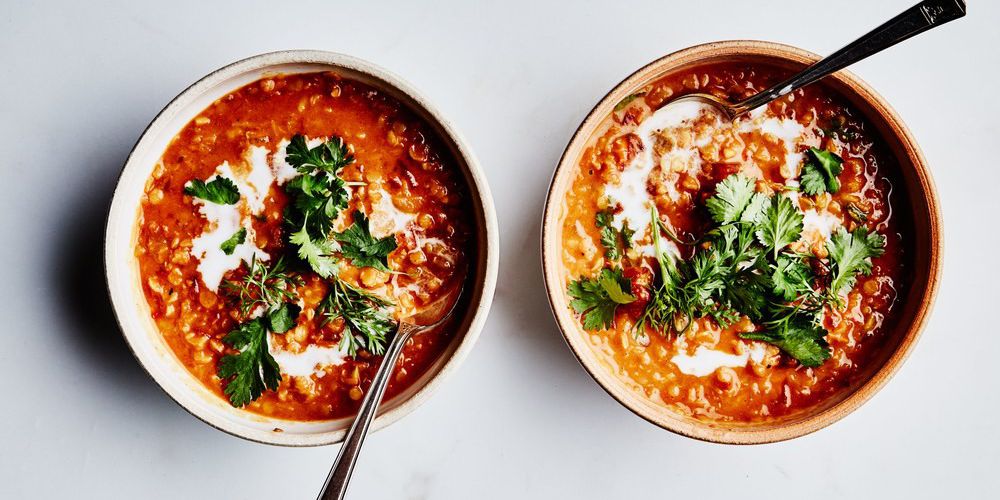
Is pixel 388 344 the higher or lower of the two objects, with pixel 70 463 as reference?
higher

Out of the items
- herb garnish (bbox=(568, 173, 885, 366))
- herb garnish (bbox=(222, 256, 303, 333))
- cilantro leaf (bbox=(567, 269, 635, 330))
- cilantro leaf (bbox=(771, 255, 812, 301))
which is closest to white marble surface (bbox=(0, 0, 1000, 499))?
cilantro leaf (bbox=(567, 269, 635, 330))

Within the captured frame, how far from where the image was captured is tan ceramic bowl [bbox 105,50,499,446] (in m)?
2.27

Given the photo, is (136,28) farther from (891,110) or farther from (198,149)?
(891,110)

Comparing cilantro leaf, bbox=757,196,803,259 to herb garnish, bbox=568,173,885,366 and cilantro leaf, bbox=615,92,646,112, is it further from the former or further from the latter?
cilantro leaf, bbox=615,92,646,112

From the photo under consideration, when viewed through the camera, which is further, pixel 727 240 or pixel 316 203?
pixel 727 240

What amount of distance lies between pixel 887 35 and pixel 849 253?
0.78 meters

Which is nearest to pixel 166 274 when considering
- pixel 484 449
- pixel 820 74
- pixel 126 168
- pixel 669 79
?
pixel 126 168

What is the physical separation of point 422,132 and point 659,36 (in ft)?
3.39

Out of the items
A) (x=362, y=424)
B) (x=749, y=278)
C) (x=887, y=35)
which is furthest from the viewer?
(x=749, y=278)

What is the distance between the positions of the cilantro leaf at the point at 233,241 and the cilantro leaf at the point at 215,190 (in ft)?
0.35

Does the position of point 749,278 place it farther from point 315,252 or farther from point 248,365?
point 248,365

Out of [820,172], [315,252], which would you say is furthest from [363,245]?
[820,172]

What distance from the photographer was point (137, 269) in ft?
8.02

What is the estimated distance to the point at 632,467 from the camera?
284cm
